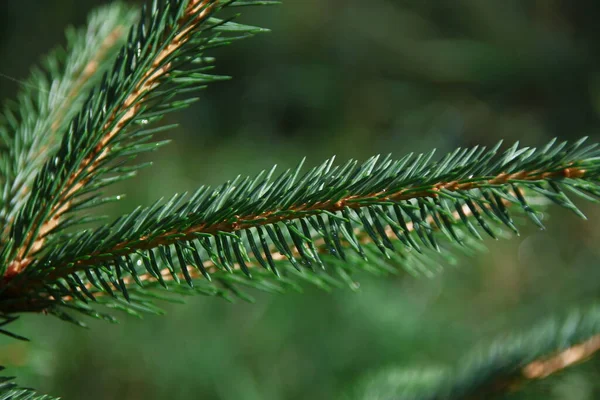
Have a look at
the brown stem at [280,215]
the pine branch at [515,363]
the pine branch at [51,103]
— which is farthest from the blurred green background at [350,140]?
the brown stem at [280,215]

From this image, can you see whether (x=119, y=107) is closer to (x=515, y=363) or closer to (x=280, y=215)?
(x=280, y=215)

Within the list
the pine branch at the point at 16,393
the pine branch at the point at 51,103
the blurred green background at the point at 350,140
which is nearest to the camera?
the pine branch at the point at 16,393

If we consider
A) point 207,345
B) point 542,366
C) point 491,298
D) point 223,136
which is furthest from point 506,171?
point 223,136

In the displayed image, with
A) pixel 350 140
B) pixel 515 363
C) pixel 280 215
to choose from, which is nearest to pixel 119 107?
pixel 280 215

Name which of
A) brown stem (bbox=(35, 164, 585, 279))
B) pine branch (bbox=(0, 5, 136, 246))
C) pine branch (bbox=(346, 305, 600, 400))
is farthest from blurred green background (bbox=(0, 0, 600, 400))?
brown stem (bbox=(35, 164, 585, 279))

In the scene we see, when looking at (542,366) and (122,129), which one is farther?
(542,366)

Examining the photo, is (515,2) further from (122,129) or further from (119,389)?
(122,129)

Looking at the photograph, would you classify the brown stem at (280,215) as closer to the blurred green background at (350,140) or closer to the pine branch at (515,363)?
the pine branch at (515,363)
